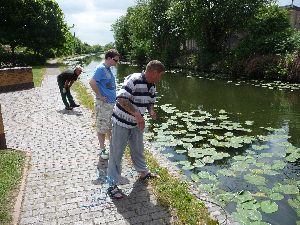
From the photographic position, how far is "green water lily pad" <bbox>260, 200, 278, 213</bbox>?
5.27 meters

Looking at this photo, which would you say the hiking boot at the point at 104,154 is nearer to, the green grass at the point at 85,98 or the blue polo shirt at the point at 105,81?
the blue polo shirt at the point at 105,81

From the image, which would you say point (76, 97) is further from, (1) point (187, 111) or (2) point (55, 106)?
(1) point (187, 111)

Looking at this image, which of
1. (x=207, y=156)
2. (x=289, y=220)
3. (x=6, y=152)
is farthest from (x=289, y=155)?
(x=6, y=152)

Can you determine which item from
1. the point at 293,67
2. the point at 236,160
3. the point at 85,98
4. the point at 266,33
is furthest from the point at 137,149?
the point at 266,33

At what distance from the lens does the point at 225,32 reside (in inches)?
1337

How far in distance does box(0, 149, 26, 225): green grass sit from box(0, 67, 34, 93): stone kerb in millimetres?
11359

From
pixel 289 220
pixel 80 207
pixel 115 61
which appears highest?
pixel 115 61

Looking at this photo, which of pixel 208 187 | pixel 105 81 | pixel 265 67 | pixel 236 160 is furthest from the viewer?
pixel 265 67

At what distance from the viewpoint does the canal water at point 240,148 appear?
5.63 metres

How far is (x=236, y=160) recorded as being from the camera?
25.1 feet

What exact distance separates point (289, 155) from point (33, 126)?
23.2 feet

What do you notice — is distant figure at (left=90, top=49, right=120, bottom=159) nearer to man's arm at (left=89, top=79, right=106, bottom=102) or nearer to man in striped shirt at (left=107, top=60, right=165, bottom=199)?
man's arm at (left=89, top=79, right=106, bottom=102)

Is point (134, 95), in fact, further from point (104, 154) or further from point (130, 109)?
point (104, 154)

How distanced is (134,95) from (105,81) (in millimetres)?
2109
